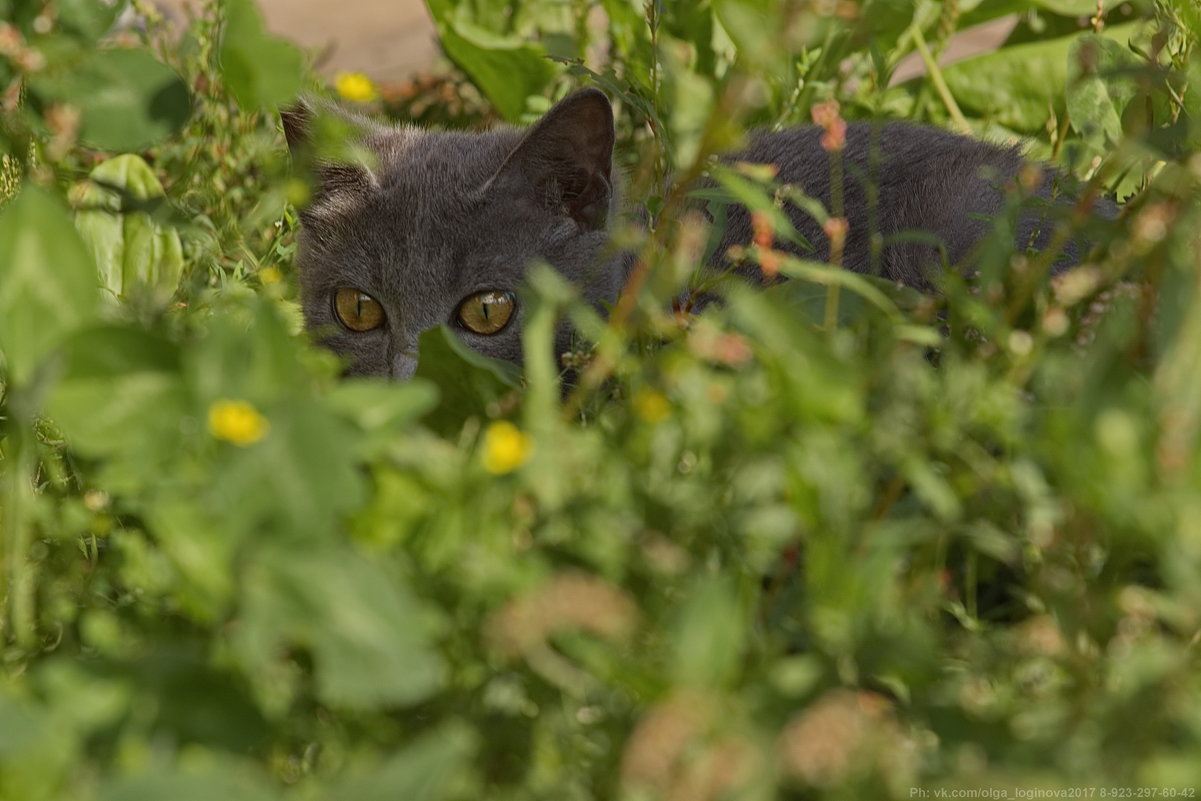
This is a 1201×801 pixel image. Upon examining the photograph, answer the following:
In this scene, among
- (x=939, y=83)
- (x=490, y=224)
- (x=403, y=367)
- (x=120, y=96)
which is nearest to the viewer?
(x=120, y=96)

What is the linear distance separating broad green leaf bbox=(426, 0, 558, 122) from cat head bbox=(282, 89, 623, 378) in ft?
1.82

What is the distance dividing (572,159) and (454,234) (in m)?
0.23

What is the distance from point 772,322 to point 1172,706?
377 mm

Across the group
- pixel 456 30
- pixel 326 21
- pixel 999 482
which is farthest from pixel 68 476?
pixel 326 21

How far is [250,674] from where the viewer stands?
2.80 feet

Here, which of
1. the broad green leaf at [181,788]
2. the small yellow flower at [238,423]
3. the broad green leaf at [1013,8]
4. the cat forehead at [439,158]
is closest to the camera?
the broad green leaf at [181,788]

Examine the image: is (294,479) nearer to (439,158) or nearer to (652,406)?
(652,406)

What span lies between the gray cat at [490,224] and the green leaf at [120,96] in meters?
0.80

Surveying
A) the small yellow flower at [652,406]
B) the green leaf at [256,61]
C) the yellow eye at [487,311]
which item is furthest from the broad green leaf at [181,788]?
the yellow eye at [487,311]

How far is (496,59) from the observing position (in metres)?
2.70

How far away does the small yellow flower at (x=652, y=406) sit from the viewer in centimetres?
102

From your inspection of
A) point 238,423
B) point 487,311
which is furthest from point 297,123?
point 238,423

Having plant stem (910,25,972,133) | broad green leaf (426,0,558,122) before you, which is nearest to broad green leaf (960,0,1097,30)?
plant stem (910,25,972,133)

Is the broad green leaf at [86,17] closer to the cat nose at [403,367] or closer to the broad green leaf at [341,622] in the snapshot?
the broad green leaf at [341,622]
